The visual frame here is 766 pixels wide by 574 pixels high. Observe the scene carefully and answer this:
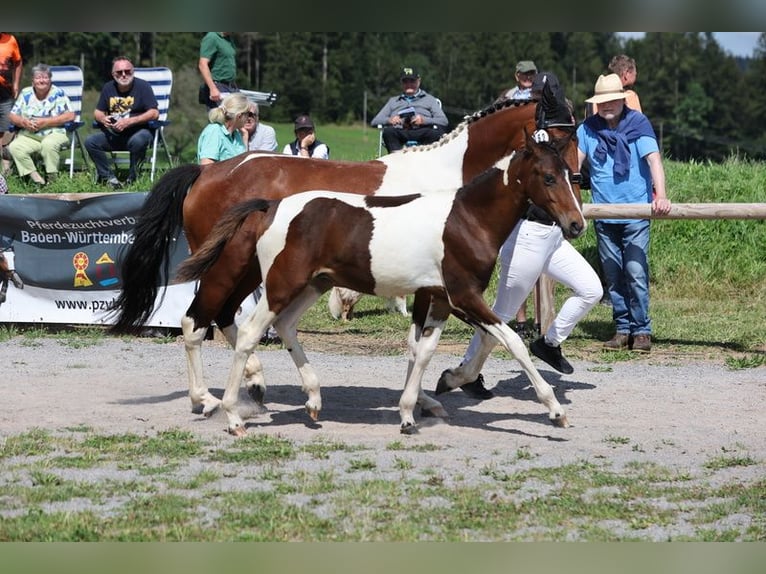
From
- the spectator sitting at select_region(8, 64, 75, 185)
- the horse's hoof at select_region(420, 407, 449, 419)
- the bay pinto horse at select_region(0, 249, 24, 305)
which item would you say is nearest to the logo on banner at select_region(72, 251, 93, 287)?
the bay pinto horse at select_region(0, 249, 24, 305)

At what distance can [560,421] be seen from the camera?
302 inches

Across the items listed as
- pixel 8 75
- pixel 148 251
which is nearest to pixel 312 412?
pixel 148 251

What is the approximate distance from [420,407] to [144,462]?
7.30 ft

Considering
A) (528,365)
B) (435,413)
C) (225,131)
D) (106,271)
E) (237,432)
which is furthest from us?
(106,271)

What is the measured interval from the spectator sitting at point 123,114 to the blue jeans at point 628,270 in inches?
254

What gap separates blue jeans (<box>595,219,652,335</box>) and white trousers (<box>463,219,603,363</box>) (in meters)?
2.10

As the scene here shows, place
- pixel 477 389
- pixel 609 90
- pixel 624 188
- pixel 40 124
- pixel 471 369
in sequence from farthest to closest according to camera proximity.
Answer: pixel 40 124 < pixel 624 188 < pixel 609 90 < pixel 477 389 < pixel 471 369

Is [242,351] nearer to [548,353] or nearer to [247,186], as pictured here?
[247,186]

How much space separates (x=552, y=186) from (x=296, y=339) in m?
2.01

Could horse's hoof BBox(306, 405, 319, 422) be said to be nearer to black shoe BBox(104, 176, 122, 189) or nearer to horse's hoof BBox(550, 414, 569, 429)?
horse's hoof BBox(550, 414, 569, 429)

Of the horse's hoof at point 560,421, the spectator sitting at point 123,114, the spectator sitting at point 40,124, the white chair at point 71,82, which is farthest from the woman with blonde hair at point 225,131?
the white chair at point 71,82

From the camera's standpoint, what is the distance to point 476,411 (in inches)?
334

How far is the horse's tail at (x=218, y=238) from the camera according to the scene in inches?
304

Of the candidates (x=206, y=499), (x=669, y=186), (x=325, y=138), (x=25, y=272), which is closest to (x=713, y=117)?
(x=325, y=138)
